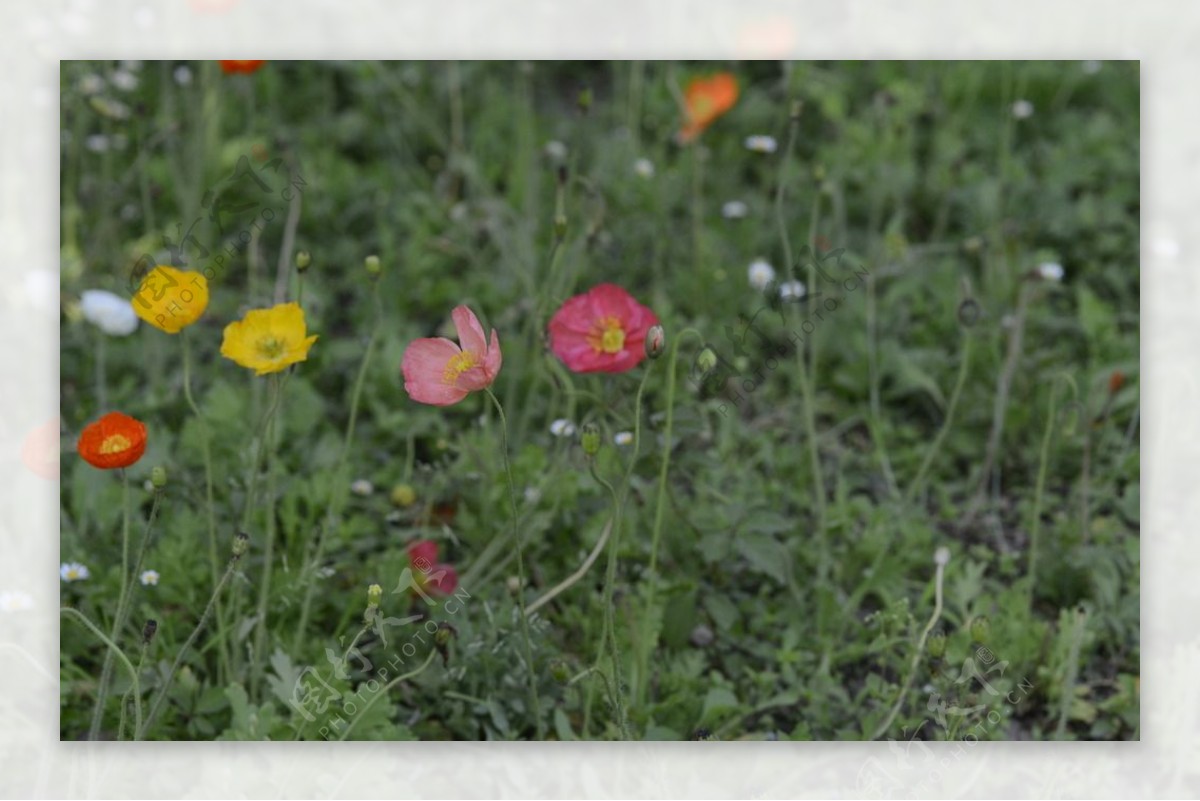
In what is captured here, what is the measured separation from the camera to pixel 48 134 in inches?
72.0

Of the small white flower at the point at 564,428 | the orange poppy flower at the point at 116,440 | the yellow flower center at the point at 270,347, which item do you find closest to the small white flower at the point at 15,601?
the orange poppy flower at the point at 116,440

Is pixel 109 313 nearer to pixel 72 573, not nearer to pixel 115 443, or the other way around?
pixel 72 573

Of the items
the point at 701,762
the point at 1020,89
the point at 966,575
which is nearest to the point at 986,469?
the point at 966,575

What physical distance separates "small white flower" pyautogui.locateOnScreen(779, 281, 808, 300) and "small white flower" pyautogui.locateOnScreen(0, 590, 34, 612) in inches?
42.1

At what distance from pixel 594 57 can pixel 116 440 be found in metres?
0.83

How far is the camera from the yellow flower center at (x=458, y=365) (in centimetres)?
150

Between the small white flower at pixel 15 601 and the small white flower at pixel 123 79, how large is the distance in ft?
2.85

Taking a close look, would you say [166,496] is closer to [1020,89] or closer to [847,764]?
[847,764]

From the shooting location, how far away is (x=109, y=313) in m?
2.14

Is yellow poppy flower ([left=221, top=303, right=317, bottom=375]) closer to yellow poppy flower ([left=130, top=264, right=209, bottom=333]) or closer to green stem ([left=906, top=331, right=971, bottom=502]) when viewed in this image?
yellow poppy flower ([left=130, top=264, right=209, bottom=333])

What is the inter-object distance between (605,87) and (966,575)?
43.9 inches

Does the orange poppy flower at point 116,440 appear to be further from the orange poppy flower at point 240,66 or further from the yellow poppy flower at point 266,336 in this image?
the orange poppy flower at point 240,66

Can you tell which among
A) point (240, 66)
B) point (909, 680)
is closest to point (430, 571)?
point (909, 680)

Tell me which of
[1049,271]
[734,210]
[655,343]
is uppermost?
[734,210]
